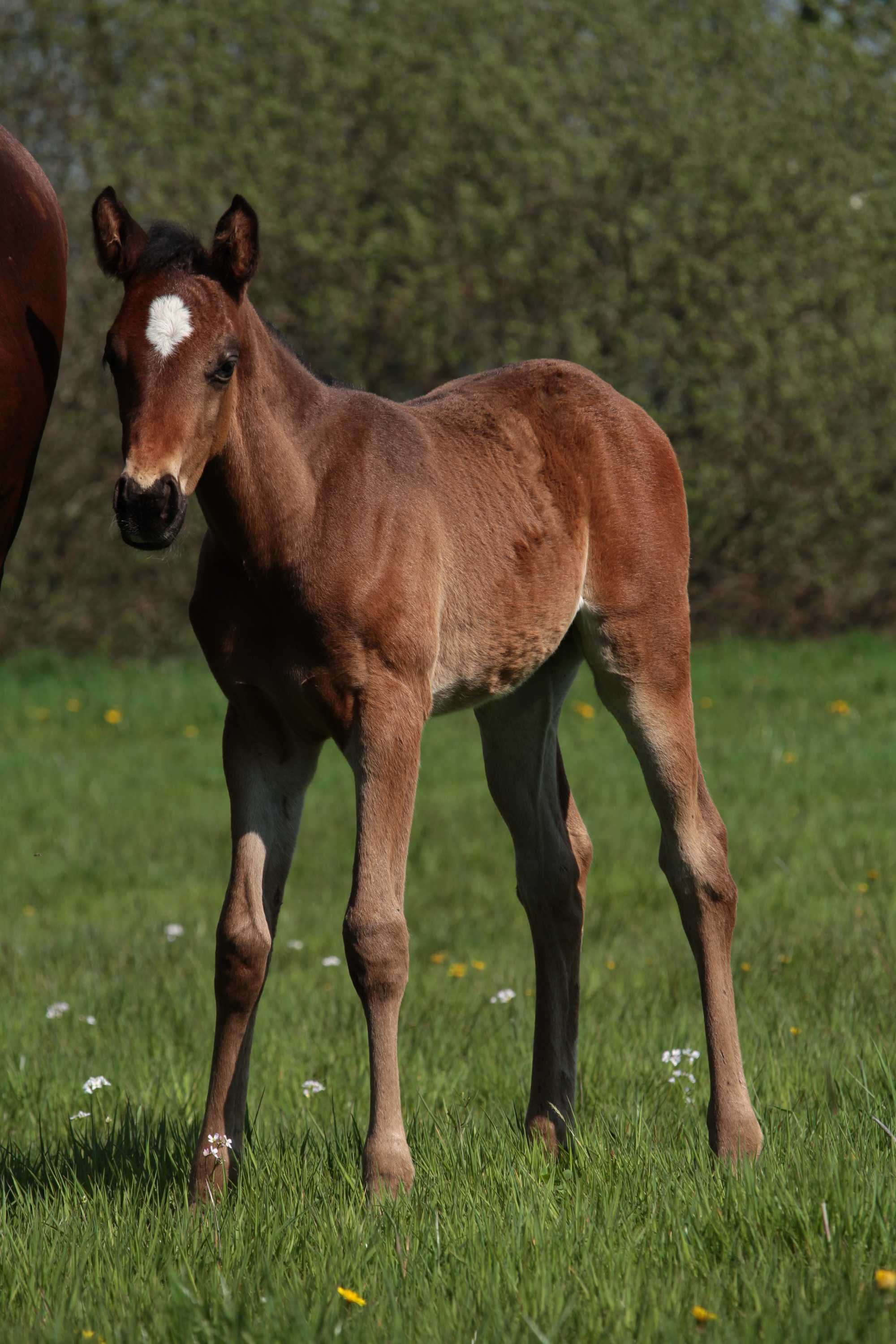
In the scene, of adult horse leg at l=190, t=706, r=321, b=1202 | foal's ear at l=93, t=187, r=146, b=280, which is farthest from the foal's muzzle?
adult horse leg at l=190, t=706, r=321, b=1202

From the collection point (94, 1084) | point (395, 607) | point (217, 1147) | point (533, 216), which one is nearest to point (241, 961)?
point (217, 1147)

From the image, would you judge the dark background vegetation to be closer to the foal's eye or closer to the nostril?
the foal's eye

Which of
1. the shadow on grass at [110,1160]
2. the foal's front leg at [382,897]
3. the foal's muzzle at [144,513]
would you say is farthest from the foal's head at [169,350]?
the shadow on grass at [110,1160]

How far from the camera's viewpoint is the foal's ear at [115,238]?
9.66 ft

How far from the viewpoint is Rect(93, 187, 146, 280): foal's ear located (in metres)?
2.94

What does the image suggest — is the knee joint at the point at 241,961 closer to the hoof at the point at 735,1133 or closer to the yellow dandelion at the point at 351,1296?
the yellow dandelion at the point at 351,1296

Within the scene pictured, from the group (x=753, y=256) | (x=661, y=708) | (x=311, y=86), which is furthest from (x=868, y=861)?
(x=311, y=86)

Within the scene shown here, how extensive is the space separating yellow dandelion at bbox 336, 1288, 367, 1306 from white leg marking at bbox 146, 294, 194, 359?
165cm

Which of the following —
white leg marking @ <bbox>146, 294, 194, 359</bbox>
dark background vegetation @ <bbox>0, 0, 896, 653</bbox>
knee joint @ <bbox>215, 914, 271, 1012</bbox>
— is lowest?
knee joint @ <bbox>215, 914, 271, 1012</bbox>

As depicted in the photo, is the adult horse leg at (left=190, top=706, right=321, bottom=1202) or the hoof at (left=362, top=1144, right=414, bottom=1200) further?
the adult horse leg at (left=190, top=706, right=321, bottom=1202)

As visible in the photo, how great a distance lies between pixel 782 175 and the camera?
1141 centimetres

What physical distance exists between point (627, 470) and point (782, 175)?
8469 mm

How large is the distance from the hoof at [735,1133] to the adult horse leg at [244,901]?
1081 millimetres

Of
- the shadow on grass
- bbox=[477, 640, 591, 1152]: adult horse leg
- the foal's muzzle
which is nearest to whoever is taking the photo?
the foal's muzzle
